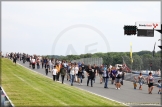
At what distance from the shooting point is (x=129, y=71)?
3647cm

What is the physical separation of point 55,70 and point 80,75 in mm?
2298

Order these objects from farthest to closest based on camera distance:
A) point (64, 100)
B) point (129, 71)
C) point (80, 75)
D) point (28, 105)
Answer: point (129, 71)
point (80, 75)
point (64, 100)
point (28, 105)

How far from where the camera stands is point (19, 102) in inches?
565

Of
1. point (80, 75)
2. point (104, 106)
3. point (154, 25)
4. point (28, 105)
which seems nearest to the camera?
point (28, 105)

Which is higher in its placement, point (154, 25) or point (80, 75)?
point (154, 25)

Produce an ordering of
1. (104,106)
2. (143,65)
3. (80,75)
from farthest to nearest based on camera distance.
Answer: (143,65), (80,75), (104,106)

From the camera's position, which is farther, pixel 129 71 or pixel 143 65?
pixel 129 71

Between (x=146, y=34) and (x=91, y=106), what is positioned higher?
(x=146, y=34)

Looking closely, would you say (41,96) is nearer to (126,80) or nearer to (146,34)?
(146,34)

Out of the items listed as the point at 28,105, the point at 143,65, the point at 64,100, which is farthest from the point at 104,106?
the point at 143,65

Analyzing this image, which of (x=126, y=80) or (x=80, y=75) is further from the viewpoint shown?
(x=126, y=80)

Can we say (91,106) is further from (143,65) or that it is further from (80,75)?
(143,65)

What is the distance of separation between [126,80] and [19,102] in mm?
23949

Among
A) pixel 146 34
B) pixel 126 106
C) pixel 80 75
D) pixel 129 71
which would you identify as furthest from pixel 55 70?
pixel 126 106
